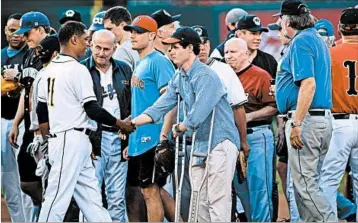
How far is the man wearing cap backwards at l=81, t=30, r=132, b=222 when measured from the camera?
1107cm

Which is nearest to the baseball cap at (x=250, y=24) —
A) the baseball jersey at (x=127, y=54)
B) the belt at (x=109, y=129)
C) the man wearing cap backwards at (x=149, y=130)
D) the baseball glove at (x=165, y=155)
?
the baseball jersey at (x=127, y=54)

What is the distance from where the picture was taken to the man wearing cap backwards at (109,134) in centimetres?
1107

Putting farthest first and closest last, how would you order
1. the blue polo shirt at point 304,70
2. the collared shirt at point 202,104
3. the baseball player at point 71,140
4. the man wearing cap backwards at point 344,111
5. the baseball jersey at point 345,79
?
the baseball jersey at point 345,79, the man wearing cap backwards at point 344,111, the baseball player at point 71,140, the blue polo shirt at point 304,70, the collared shirt at point 202,104

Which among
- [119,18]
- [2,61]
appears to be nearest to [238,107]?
[119,18]

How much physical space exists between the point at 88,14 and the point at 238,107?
7815 millimetres

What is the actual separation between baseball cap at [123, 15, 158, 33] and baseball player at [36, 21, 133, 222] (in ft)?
3.70

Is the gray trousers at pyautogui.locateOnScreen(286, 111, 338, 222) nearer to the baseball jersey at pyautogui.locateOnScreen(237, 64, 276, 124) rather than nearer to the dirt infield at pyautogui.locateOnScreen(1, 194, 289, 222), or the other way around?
the baseball jersey at pyautogui.locateOnScreen(237, 64, 276, 124)

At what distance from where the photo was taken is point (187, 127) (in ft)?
31.7

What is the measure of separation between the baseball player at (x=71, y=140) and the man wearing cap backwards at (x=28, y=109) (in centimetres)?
154

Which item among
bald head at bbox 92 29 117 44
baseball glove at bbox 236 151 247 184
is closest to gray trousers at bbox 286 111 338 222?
baseball glove at bbox 236 151 247 184

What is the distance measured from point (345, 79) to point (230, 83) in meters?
1.03

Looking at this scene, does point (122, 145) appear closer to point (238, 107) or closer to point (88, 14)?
point (238, 107)

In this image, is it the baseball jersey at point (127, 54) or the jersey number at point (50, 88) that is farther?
the baseball jersey at point (127, 54)

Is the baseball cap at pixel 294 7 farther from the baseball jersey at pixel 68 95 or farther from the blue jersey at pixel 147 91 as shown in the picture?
the baseball jersey at pixel 68 95
